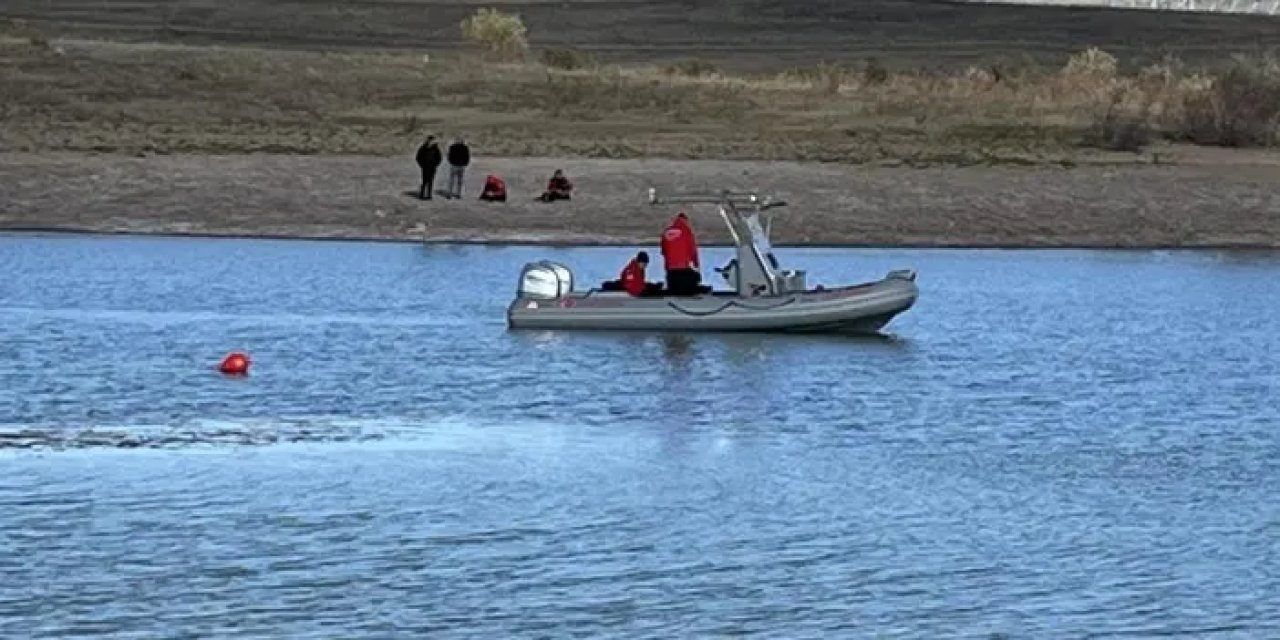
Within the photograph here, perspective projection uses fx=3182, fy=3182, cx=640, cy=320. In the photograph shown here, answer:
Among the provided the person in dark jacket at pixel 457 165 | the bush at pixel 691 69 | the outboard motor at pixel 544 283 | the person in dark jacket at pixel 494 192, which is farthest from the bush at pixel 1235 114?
the outboard motor at pixel 544 283

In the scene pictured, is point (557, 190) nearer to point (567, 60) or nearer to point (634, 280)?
point (634, 280)

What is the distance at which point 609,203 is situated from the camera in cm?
4416

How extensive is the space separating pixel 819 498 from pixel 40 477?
16.0 feet

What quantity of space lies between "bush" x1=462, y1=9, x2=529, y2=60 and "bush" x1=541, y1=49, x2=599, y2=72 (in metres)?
2.57

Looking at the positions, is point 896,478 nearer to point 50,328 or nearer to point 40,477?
point 40,477

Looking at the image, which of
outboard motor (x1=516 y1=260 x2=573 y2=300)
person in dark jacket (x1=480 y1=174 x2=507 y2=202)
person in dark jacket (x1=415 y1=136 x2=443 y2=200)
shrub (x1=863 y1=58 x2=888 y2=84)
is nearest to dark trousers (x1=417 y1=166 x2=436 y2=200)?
person in dark jacket (x1=415 y1=136 x2=443 y2=200)

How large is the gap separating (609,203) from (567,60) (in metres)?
25.7

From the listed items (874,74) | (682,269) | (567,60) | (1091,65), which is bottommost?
(682,269)

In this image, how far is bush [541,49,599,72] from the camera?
6806 cm

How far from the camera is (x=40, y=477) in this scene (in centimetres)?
1977

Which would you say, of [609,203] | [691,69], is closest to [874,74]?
[691,69]

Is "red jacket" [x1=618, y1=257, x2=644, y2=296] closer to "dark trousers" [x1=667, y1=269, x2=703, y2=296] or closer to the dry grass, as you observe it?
"dark trousers" [x1=667, y1=269, x2=703, y2=296]

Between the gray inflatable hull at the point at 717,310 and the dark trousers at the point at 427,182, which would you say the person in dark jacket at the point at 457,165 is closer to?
the dark trousers at the point at 427,182

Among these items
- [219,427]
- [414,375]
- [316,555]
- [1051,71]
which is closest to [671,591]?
[316,555]
